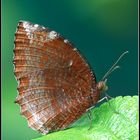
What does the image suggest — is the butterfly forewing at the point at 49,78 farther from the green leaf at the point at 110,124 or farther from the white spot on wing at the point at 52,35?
the green leaf at the point at 110,124

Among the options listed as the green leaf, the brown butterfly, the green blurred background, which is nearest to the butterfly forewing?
the brown butterfly

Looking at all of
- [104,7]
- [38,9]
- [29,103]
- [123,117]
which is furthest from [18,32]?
[104,7]

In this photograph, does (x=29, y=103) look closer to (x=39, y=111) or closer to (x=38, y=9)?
(x=39, y=111)

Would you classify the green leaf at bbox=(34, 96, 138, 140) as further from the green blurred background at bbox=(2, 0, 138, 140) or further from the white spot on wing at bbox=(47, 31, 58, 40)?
the green blurred background at bbox=(2, 0, 138, 140)

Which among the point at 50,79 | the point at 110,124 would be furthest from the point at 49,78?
the point at 110,124

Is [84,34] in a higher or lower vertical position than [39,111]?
higher

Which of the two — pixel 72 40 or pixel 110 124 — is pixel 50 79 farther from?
pixel 72 40

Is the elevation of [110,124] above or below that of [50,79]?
below
